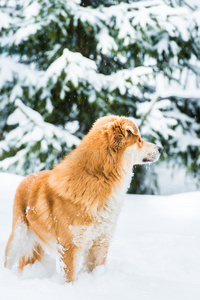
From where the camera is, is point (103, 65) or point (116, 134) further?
point (103, 65)

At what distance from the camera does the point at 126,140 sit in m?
2.84

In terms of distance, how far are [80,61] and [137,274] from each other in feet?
12.5

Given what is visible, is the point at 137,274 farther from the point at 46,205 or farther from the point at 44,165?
the point at 44,165

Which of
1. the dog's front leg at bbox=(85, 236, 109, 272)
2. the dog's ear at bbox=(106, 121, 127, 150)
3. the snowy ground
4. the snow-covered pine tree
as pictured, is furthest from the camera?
the snow-covered pine tree

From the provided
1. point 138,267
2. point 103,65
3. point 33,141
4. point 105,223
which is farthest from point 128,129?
point 103,65

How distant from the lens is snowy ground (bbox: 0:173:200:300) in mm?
2604

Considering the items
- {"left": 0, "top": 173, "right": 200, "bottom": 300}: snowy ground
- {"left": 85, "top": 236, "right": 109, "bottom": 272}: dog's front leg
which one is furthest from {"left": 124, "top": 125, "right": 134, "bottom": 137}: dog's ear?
{"left": 0, "top": 173, "right": 200, "bottom": 300}: snowy ground

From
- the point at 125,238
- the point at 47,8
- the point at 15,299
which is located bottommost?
the point at 125,238

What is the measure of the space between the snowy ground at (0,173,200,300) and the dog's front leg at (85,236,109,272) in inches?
2.6

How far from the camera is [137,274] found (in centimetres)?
314

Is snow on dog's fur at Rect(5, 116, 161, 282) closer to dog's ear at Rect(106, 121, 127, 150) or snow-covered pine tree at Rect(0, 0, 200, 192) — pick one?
dog's ear at Rect(106, 121, 127, 150)

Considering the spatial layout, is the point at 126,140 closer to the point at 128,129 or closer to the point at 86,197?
the point at 128,129

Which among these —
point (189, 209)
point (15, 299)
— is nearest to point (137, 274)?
point (15, 299)

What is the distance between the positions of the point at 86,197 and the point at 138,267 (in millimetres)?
1200
